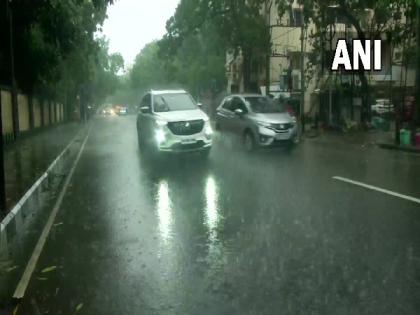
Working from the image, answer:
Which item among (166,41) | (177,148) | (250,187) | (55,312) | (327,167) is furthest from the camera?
(166,41)

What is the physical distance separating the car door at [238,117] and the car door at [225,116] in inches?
7.2

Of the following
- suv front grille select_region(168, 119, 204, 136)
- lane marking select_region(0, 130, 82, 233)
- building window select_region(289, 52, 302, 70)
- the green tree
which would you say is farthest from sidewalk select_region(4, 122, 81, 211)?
building window select_region(289, 52, 302, 70)

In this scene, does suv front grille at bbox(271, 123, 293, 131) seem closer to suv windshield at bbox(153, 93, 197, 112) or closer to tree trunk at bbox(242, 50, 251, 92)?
suv windshield at bbox(153, 93, 197, 112)

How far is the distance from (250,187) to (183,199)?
1.58 meters

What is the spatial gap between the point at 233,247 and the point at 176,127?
871 cm

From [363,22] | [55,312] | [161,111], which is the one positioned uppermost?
[363,22]

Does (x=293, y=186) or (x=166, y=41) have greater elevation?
(x=166, y=41)

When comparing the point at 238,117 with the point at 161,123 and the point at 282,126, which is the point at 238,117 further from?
the point at 161,123

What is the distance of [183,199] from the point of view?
920 cm

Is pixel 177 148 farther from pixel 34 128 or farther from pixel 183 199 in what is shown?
pixel 34 128

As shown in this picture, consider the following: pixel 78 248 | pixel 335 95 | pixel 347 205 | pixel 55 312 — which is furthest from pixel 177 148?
pixel 335 95

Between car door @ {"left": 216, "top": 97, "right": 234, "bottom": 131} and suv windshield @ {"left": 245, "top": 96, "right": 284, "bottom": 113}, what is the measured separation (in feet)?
2.93

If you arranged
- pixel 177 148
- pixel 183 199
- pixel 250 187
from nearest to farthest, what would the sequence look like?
pixel 183 199 < pixel 250 187 < pixel 177 148

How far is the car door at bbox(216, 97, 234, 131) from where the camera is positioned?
18438 mm
